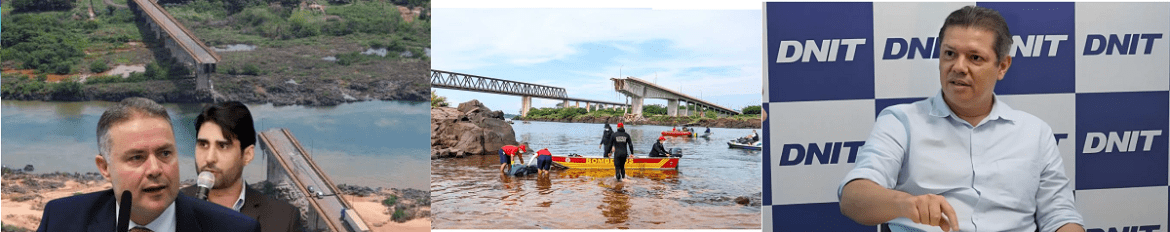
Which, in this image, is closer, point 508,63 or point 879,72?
point 879,72

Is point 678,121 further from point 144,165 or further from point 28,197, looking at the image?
point 144,165

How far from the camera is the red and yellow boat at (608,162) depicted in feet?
37.5

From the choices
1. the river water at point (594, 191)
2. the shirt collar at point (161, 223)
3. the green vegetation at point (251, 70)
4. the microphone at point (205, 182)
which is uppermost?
the green vegetation at point (251, 70)

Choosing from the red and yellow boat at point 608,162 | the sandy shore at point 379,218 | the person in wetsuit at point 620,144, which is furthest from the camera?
the red and yellow boat at point 608,162

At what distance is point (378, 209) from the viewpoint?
3752 millimetres

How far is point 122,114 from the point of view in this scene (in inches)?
112

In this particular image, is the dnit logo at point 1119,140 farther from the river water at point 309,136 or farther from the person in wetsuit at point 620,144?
the person in wetsuit at point 620,144

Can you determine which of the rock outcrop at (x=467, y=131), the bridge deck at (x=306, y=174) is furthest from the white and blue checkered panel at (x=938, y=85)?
the rock outcrop at (x=467, y=131)

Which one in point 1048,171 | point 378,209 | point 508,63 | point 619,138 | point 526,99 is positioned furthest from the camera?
point 526,99

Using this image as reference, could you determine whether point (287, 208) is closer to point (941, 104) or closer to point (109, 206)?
point (109, 206)

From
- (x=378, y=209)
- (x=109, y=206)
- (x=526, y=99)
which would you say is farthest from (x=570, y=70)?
(x=109, y=206)

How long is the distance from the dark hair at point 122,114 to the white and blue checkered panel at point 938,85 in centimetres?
252

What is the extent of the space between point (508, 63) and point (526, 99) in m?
1.13

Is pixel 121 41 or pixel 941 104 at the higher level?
pixel 121 41
